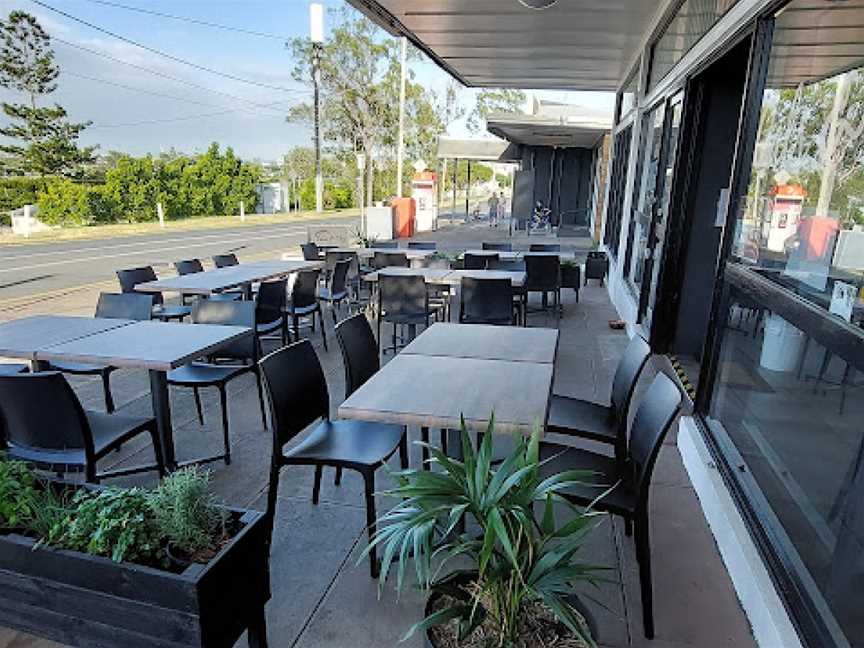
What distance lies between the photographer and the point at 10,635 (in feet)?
5.61

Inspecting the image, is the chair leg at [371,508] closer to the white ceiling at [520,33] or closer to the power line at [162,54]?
the white ceiling at [520,33]

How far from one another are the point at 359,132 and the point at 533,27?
66.2 ft

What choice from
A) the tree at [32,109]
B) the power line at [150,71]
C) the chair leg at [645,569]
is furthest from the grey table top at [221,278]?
the tree at [32,109]

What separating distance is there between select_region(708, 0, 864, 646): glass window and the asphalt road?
8.33 meters

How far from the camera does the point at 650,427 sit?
1.82 m

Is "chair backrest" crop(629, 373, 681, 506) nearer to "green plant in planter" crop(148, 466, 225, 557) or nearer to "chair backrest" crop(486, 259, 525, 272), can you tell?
"green plant in planter" crop(148, 466, 225, 557)

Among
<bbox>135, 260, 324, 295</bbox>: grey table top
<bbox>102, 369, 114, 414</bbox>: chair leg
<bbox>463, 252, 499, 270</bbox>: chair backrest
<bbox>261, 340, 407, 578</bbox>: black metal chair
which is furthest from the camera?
<bbox>463, 252, 499, 270</bbox>: chair backrest

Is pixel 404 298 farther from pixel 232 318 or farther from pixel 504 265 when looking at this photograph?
pixel 504 265

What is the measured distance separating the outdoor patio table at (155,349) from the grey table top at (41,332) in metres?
0.05

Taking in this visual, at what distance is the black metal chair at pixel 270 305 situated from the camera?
416 cm

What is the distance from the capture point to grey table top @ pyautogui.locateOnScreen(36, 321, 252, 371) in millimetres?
2387

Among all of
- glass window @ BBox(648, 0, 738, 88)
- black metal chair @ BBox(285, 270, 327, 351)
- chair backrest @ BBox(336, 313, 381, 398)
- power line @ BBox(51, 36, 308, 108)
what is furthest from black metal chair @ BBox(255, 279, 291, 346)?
power line @ BBox(51, 36, 308, 108)

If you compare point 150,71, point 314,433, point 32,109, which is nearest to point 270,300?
point 314,433

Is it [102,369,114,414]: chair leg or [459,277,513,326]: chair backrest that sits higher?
[459,277,513,326]: chair backrest
